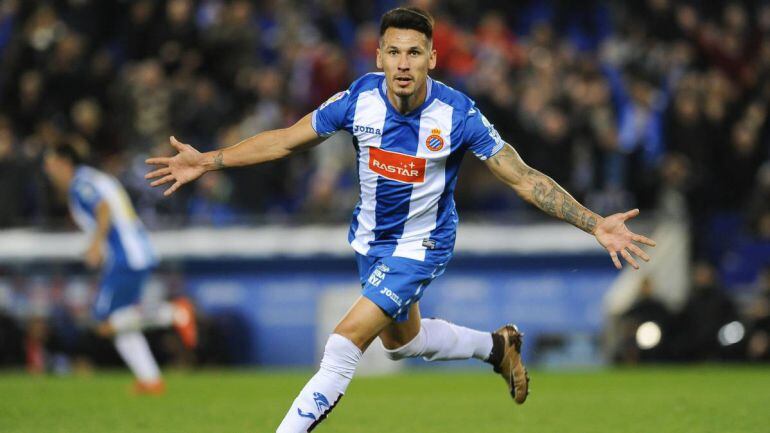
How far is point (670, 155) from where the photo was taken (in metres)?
17.7

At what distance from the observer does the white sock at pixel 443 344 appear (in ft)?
28.0

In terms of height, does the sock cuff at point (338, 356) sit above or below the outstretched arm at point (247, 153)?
below

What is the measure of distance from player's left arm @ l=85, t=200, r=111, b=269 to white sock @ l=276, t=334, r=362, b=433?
700 centimetres

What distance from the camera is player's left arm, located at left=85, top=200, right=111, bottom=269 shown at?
45.3 ft

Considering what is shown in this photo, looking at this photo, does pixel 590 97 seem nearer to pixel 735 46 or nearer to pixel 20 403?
pixel 735 46

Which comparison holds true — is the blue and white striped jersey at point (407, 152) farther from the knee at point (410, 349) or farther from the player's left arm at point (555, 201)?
the knee at point (410, 349)

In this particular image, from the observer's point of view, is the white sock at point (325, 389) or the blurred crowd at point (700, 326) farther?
the blurred crowd at point (700, 326)

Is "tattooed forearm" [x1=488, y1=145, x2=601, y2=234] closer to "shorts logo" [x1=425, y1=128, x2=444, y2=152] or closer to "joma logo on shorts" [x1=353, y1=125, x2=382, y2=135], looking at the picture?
"shorts logo" [x1=425, y1=128, x2=444, y2=152]

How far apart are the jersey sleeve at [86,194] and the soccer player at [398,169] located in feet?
20.7

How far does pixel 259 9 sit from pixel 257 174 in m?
4.50

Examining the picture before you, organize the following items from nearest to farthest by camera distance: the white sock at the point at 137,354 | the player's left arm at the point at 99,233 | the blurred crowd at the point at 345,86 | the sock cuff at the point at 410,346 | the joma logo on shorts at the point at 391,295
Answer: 1. the joma logo on shorts at the point at 391,295
2. the sock cuff at the point at 410,346
3. the player's left arm at the point at 99,233
4. the white sock at the point at 137,354
5. the blurred crowd at the point at 345,86

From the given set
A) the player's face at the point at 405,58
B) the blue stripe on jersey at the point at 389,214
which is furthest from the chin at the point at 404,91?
the blue stripe on jersey at the point at 389,214

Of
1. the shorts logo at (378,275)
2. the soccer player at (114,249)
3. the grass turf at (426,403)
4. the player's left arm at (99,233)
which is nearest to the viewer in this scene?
the shorts logo at (378,275)

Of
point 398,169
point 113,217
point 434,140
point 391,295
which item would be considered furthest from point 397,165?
point 113,217
